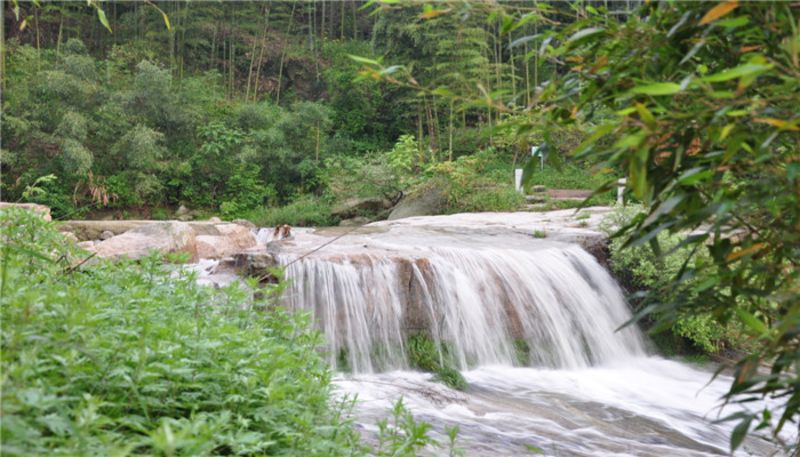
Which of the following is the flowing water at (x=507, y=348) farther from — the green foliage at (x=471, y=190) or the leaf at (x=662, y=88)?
the green foliage at (x=471, y=190)

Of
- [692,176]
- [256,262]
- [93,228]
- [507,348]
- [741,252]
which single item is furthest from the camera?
[93,228]

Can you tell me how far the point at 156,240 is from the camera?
9078 millimetres

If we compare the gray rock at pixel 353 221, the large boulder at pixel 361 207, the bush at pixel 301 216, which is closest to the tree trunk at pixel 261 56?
the bush at pixel 301 216

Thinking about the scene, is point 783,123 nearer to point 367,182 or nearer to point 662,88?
point 662,88

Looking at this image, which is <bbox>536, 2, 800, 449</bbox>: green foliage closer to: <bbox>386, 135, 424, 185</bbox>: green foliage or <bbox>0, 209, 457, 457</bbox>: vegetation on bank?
Result: <bbox>0, 209, 457, 457</bbox>: vegetation on bank

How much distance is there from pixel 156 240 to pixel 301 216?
7.65 m

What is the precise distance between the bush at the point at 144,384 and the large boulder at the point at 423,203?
12684mm

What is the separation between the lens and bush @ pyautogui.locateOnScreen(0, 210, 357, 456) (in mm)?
1226

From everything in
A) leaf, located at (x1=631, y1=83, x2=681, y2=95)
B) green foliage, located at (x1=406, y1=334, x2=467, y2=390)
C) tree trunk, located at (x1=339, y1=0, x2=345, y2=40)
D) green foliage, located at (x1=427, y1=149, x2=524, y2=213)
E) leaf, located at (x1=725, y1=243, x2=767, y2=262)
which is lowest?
green foliage, located at (x1=406, y1=334, x2=467, y2=390)

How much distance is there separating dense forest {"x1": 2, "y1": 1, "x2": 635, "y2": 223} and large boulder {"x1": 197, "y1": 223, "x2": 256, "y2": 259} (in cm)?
403

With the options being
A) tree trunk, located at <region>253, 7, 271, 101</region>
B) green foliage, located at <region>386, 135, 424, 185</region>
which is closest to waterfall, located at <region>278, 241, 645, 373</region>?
green foliage, located at <region>386, 135, 424, 185</region>

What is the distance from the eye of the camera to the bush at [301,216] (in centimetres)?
1639

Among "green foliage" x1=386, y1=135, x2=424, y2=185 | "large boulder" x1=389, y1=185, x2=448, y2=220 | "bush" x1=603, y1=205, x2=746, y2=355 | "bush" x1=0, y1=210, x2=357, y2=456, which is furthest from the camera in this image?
"green foliage" x1=386, y1=135, x2=424, y2=185

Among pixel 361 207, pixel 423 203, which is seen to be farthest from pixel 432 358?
pixel 361 207
